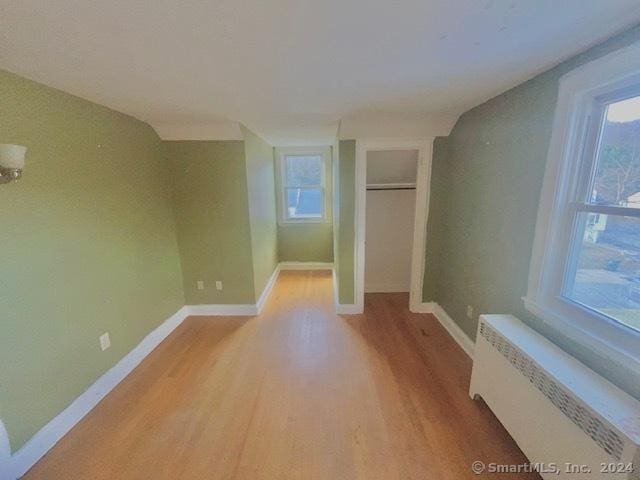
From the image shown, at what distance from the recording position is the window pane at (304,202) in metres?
4.72

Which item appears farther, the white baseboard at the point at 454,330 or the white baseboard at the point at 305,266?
the white baseboard at the point at 305,266

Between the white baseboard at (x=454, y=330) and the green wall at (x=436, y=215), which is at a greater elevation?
the green wall at (x=436, y=215)

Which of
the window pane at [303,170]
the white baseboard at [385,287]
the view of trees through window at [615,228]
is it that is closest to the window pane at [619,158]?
the view of trees through window at [615,228]

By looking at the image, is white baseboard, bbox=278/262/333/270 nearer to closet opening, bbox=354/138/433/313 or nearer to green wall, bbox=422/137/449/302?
closet opening, bbox=354/138/433/313

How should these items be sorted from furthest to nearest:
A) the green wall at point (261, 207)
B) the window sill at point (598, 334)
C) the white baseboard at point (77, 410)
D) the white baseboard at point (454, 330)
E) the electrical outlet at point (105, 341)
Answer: the green wall at point (261, 207)
the white baseboard at point (454, 330)
the electrical outlet at point (105, 341)
the white baseboard at point (77, 410)
the window sill at point (598, 334)

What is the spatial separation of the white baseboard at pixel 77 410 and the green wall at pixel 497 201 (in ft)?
9.71

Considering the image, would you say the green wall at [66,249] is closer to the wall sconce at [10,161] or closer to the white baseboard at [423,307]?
the wall sconce at [10,161]

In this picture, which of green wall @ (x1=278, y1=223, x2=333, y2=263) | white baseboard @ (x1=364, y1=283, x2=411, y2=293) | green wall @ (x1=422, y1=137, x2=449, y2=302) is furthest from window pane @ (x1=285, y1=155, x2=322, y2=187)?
green wall @ (x1=422, y1=137, x2=449, y2=302)

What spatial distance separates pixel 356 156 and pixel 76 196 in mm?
2326

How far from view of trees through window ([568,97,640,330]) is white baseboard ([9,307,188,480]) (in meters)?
3.09

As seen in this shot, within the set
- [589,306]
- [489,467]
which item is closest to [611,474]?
[489,467]

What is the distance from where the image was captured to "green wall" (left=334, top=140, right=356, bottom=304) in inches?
110

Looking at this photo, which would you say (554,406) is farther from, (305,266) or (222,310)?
(305,266)

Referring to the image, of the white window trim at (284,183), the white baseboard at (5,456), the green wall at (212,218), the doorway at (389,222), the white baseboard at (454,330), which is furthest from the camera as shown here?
the white window trim at (284,183)
